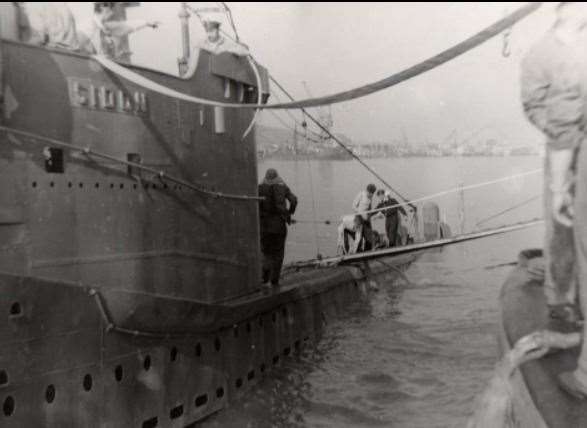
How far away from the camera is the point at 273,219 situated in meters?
10.8

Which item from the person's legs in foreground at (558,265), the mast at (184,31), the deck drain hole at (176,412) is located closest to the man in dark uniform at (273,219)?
the mast at (184,31)

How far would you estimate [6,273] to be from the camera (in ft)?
17.3

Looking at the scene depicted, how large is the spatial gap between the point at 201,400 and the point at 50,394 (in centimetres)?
221

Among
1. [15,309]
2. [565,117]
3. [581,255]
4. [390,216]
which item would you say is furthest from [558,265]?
[390,216]

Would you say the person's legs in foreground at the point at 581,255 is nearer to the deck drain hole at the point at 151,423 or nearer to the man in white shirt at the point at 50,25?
the deck drain hole at the point at 151,423

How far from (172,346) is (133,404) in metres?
0.76

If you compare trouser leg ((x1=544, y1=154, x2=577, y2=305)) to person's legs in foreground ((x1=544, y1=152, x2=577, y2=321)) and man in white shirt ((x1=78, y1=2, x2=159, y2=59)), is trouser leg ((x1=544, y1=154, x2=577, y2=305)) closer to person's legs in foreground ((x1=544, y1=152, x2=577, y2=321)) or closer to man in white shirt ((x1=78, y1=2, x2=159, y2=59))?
person's legs in foreground ((x1=544, y1=152, x2=577, y2=321))

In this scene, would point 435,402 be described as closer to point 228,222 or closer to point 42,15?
point 228,222

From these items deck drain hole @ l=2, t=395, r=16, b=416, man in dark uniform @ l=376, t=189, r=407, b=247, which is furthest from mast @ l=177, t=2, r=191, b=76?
man in dark uniform @ l=376, t=189, r=407, b=247

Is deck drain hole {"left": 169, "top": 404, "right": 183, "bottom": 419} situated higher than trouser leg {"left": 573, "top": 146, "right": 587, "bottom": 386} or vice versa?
trouser leg {"left": 573, "top": 146, "right": 587, "bottom": 386}

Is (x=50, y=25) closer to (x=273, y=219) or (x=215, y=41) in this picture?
(x=215, y=41)

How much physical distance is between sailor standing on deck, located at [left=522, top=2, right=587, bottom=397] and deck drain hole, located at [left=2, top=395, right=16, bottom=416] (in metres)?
4.10

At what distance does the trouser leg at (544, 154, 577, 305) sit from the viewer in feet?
12.4

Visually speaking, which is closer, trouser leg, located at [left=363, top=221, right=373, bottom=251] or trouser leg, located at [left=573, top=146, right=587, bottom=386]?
trouser leg, located at [left=573, top=146, right=587, bottom=386]
